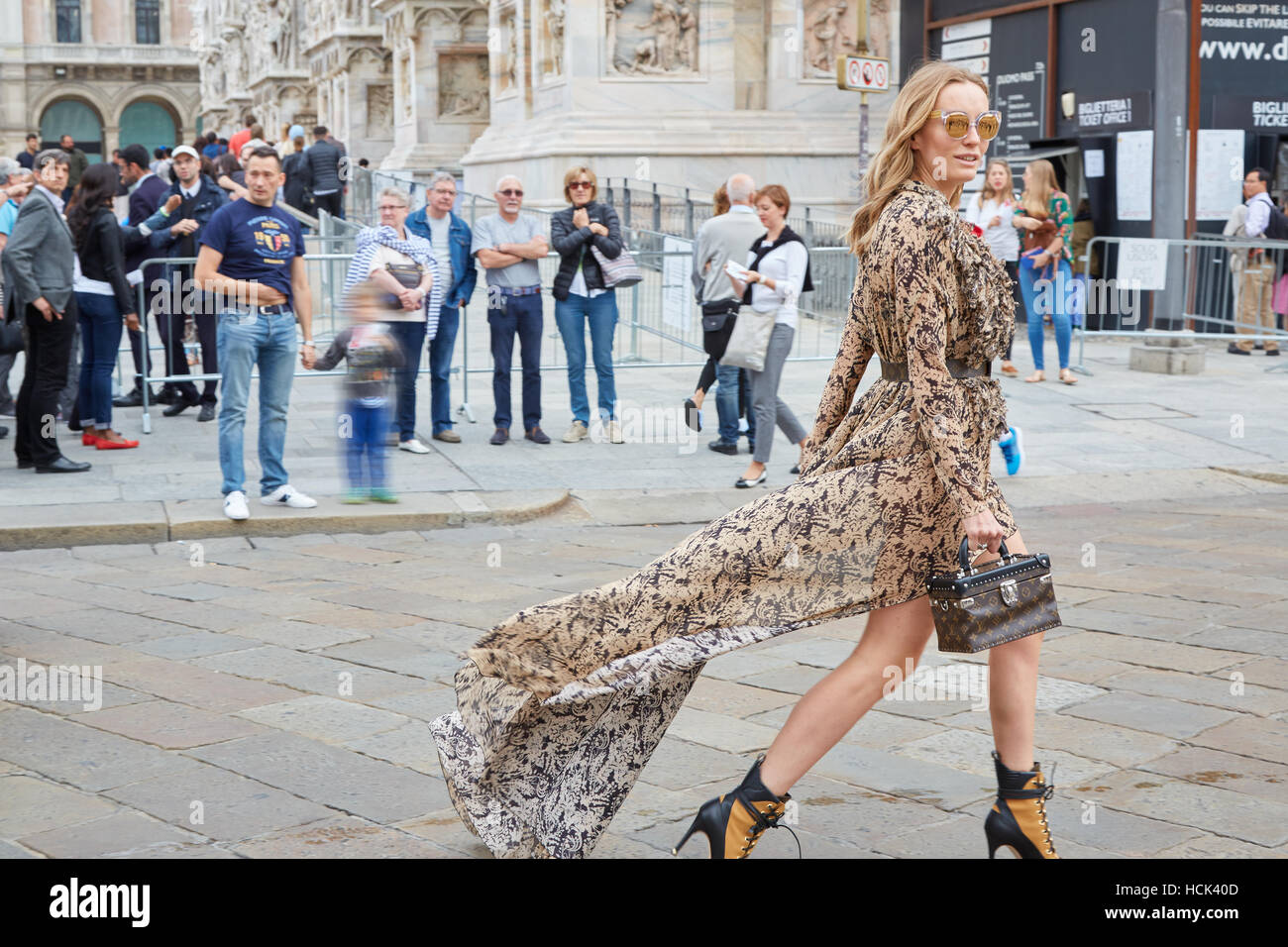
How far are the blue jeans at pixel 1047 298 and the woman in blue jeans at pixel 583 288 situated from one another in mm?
4110

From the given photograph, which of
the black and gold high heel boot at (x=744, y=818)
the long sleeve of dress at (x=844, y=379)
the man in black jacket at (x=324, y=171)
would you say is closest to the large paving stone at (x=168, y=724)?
the black and gold high heel boot at (x=744, y=818)

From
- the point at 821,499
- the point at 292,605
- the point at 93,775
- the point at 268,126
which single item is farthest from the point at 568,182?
the point at 268,126

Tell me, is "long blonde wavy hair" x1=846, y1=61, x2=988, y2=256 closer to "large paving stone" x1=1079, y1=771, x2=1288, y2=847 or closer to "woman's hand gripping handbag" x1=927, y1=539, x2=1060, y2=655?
"woman's hand gripping handbag" x1=927, y1=539, x2=1060, y2=655

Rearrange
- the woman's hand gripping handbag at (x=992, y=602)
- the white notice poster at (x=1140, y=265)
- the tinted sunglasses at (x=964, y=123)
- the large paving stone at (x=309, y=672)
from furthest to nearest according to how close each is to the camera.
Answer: the white notice poster at (x=1140, y=265)
the large paving stone at (x=309, y=672)
the tinted sunglasses at (x=964, y=123)
the woman's hand gripping handbag at (x=992, y=602)

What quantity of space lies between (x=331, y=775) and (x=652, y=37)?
18.7m

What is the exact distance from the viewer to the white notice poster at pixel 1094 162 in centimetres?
1590

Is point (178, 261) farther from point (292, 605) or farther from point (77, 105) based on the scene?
point (77, 105)

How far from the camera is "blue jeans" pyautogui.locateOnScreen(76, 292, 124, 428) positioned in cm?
1008

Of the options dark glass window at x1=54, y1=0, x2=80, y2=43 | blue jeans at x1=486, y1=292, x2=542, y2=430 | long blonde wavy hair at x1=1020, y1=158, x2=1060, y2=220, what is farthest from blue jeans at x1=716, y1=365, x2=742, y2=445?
dark glass window at x1=54, y1=0, x2=80, y2=43

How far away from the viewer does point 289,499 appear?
8539 mm

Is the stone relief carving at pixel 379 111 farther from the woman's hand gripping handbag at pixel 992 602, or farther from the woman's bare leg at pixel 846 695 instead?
the woman's hand gripping handbag at pixel 992 602

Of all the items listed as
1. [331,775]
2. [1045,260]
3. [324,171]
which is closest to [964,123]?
[331,775]

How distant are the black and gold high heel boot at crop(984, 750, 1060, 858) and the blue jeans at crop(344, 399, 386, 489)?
5.56 meters
